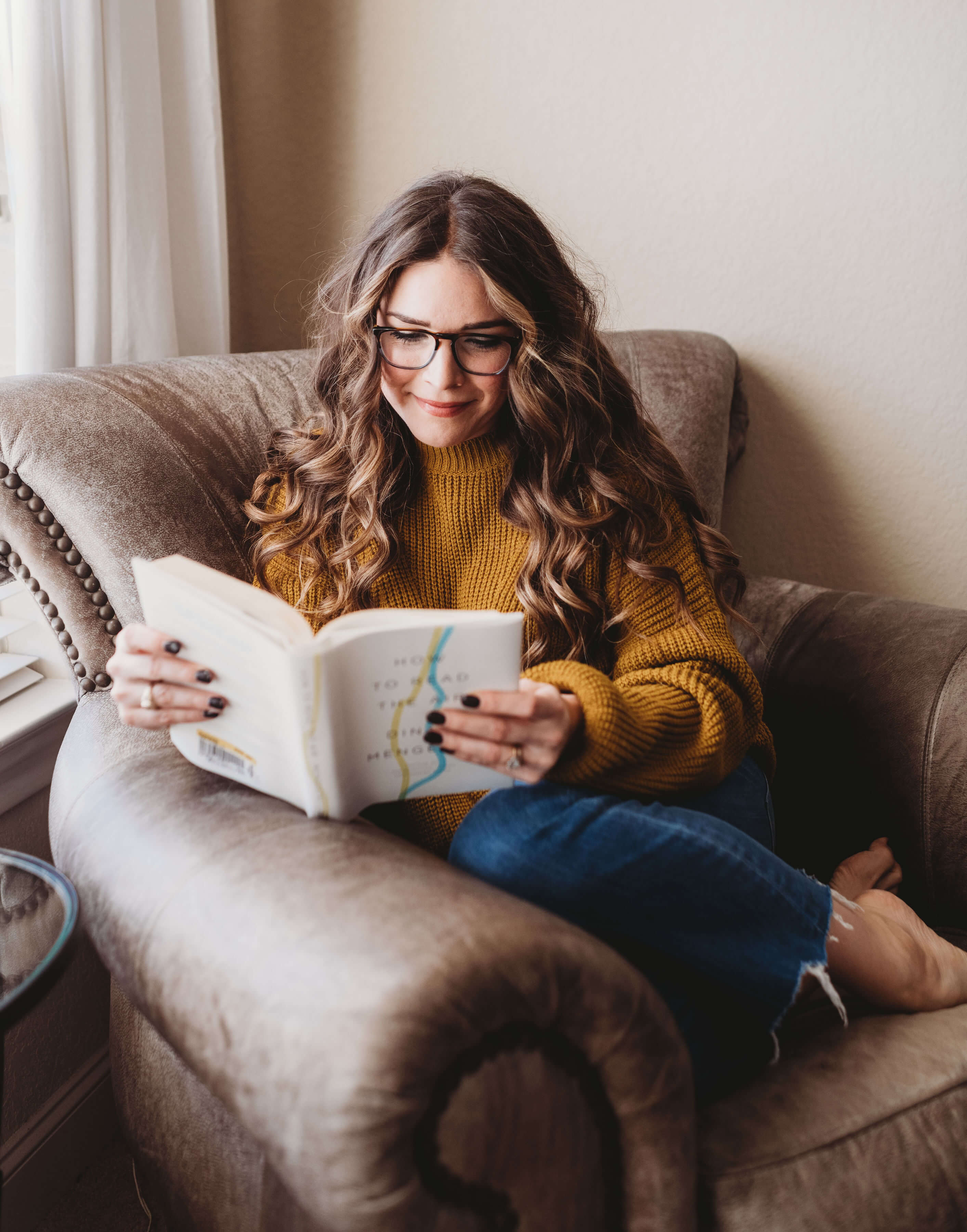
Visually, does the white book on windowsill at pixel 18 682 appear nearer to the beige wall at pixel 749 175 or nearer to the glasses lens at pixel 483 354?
the glasses lens at pixel 483 354

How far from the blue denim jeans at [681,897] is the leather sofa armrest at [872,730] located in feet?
1.17

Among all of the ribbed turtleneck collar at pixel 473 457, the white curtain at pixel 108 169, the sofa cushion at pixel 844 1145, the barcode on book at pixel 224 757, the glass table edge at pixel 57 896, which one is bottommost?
the sofa cushion at pixel 844 1145

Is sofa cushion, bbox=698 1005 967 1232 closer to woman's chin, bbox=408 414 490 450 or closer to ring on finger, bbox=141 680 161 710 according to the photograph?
ring on finger, bbox=141 680 161 710

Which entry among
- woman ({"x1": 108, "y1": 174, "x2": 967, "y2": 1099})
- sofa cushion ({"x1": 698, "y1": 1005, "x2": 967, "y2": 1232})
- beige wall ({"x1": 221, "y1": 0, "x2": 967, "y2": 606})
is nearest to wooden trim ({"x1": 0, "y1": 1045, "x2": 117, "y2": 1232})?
woman ({"x1": 108, "y1": 174, "x2": 967, "y2": 1099})

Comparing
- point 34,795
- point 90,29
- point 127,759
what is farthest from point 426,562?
point 90,29

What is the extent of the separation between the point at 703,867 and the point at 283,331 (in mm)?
1494

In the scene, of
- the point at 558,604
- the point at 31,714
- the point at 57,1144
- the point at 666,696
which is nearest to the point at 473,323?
Answer: the point at 558,604

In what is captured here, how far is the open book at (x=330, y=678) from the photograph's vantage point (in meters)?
0.70

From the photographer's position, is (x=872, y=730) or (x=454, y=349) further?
(x=872, y=730)

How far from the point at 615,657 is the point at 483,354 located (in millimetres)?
394

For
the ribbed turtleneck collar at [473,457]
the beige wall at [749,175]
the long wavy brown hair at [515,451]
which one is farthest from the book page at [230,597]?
the beige wall at [749,175]

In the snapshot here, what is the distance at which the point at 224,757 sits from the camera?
0.83 m

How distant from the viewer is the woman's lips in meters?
1.05

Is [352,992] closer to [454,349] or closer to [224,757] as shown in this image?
[224,757]
